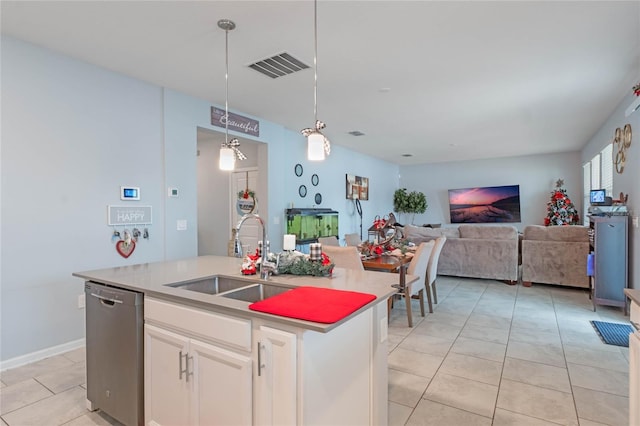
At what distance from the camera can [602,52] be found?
3041 mm

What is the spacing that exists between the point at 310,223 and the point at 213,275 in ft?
13.2

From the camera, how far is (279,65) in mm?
3283

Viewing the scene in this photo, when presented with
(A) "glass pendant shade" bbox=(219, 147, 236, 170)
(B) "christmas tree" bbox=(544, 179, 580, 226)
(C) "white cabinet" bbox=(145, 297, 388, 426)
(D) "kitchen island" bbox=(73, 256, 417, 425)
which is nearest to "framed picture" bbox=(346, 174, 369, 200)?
(B) "christmas tree" bbox=(544, 179, 580, 226)

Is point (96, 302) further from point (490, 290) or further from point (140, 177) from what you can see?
point (490, 290)

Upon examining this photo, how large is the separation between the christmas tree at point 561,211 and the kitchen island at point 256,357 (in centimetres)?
784

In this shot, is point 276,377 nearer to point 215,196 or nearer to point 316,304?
point 316,304

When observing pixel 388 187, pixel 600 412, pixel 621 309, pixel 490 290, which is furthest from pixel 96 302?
A: pixel 388 187

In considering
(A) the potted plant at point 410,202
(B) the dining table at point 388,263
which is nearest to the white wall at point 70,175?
(B) the dining table at point 388,263

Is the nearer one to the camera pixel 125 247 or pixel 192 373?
pixel 192 373

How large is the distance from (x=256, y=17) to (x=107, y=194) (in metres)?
2.27

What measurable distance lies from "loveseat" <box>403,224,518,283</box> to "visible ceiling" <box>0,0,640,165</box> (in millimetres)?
1948

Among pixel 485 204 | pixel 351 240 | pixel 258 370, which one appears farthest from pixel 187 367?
pixel 485 204

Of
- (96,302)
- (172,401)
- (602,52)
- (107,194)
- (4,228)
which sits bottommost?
(172,401)

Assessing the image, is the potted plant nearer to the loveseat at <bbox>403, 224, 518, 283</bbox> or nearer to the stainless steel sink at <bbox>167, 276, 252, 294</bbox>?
the loveseat at <bbox>403, 224, 518, 283</bbox>
